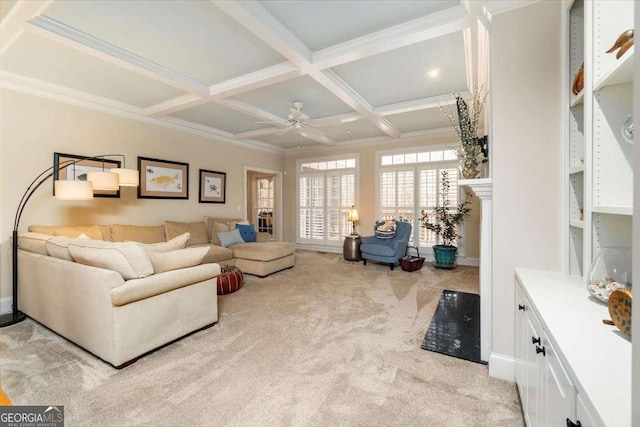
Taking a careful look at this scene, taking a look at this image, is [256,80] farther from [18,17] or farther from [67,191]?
[67,191]

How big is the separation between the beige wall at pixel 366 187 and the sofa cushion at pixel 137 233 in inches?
142

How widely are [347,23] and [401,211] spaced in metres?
4.39

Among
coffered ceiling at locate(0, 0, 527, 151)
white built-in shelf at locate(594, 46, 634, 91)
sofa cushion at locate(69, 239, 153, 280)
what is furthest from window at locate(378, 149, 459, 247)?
sofa cushion at locate(69, 239, 153, 280)

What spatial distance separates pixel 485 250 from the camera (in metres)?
2.01

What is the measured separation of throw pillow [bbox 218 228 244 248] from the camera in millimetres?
4953

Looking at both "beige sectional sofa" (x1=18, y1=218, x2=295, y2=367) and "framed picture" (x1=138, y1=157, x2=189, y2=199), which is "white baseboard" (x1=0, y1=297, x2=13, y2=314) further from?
"framed picture" (x1=138, y1=157, x2=189, y2=199)

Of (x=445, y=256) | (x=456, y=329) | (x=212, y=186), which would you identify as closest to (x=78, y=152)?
(x=212, y=186)

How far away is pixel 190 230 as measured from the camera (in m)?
4.86

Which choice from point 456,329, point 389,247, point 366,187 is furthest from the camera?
point 366,187

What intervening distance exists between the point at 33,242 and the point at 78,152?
160cm

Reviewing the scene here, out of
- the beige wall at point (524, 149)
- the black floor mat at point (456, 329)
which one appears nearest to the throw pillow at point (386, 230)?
the black floor mat at point (456, 329)

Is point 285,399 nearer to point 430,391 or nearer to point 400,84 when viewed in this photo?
point 430,391

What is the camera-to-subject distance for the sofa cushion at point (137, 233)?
3951mm

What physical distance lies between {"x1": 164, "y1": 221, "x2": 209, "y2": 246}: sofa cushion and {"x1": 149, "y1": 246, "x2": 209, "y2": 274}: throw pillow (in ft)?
8.05
